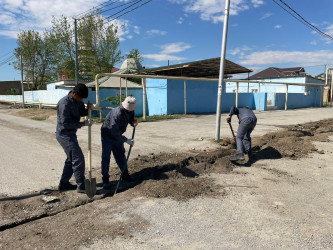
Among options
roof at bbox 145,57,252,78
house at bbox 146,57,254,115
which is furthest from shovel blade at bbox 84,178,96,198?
roof at bbox 145,57,252,78

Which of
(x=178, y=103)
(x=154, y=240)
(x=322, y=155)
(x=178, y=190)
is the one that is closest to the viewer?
(x=154, y=240)

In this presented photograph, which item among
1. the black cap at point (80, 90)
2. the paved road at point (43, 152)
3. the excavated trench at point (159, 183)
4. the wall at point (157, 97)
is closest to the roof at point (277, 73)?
the wall at point (157, 97)

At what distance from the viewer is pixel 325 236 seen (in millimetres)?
2854

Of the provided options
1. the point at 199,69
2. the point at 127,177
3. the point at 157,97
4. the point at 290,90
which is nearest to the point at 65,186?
the point at 127,177

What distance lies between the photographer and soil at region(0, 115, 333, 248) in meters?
2.93

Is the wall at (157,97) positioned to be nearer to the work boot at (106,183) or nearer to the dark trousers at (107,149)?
the dark trousers at (107,149)

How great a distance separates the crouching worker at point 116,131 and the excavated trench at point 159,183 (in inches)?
18.5

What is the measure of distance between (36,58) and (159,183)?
38.6 meters

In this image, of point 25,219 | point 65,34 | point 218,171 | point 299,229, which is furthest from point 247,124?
point 65,34

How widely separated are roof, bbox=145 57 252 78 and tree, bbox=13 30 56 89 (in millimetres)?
21076

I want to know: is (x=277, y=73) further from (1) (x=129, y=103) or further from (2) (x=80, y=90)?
(2) (x=80, y=90)

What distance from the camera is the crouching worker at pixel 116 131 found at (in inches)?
161

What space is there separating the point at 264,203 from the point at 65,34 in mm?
32343

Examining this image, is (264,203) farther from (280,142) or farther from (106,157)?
(280,142)
